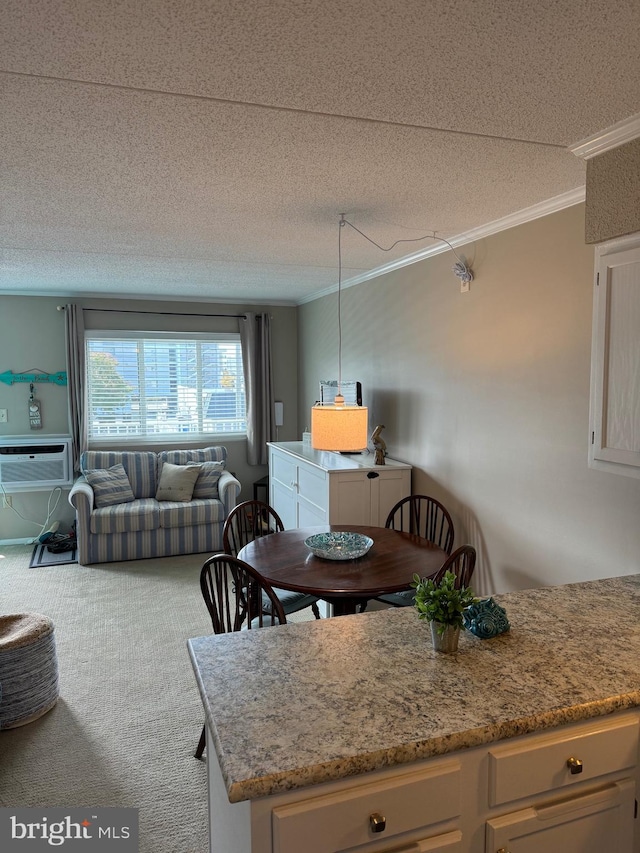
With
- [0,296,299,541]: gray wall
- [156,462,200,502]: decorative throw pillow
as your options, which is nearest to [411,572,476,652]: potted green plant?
[156,462,200,502]: decorative throw pillow

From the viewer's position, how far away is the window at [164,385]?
611 cm

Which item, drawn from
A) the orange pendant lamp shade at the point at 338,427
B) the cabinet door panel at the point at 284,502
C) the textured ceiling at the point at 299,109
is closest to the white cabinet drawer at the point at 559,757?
the textured ceiling at the point at 299,109

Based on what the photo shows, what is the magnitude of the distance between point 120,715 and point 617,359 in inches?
107

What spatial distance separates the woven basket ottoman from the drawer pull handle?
218 centimetres

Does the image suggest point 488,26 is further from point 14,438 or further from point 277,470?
point 14,438

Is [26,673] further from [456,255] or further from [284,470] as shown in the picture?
[456,255]

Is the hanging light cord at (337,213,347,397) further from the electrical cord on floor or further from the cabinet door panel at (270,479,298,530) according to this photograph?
the electrical cord on floor

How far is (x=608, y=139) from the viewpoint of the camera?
1.88 m

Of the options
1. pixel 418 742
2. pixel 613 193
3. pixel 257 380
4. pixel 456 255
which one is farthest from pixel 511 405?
pixel 257 380

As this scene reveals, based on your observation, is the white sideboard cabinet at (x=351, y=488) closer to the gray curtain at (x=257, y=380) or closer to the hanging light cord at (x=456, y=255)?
the hanging light cord at (x=456, y=255)

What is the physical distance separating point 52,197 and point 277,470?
326cm

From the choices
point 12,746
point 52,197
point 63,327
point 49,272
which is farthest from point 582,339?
point 63,327

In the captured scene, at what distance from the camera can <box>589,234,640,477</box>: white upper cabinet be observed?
6.01ft

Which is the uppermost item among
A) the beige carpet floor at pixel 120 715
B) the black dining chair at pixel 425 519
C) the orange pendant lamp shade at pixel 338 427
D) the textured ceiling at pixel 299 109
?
the textured ceiling at pixel 299 109
